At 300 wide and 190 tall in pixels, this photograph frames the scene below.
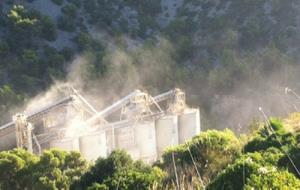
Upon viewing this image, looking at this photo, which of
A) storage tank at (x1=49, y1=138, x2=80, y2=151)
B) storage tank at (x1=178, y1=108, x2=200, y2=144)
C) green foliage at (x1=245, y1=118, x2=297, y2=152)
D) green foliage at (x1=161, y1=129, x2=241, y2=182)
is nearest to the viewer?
green foliage at (x1=245, y1=118, x2=297, y2=152)

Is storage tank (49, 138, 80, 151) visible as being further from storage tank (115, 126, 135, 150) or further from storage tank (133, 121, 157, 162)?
storage tank (133, 121, 157, 162)

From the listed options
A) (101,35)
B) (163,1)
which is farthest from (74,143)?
(163,1)

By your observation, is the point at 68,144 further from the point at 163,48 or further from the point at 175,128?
the point at 163,48

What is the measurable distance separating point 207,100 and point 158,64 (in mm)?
8447

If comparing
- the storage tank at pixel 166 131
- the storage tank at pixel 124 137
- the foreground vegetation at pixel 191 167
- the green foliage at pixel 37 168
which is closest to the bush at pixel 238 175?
the foreground vegetation at pixel 191 167

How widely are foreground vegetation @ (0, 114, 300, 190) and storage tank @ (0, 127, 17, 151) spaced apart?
29.4ft

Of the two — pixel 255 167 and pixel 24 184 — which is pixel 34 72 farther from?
pixel 255 167

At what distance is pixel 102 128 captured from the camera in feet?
158

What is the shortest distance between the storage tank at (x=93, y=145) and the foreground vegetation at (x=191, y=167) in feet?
26.0

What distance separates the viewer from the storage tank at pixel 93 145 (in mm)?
45375

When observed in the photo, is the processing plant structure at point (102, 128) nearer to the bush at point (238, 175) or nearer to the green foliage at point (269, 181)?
the bush at point (238, 175)

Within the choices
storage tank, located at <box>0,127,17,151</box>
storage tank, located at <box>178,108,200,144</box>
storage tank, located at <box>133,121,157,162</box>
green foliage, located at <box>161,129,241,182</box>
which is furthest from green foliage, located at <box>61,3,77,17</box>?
green foliage, located at <box>161,129,241,182</box>

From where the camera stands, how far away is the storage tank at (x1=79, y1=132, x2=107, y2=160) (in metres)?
45.4

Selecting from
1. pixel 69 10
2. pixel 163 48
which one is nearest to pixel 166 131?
pixel 163 48
